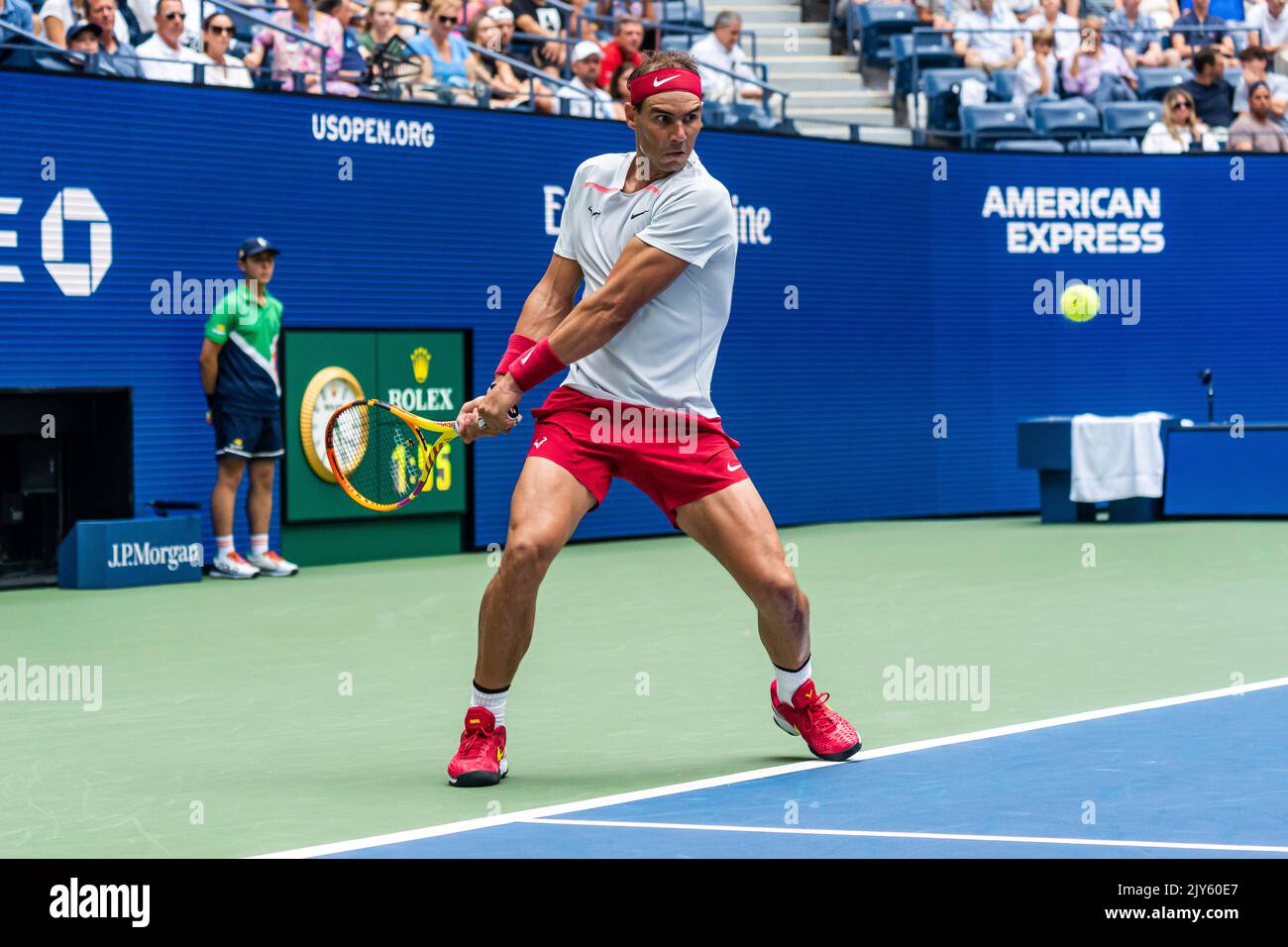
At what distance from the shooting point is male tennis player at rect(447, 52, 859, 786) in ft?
18.8

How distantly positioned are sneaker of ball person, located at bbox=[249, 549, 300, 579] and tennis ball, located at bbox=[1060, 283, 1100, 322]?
347 inches

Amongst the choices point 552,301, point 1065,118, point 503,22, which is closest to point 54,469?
point 503,22

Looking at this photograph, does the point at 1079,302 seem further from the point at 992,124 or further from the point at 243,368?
the point at 243,368

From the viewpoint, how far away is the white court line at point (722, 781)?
4984mm

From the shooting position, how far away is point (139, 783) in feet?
19.5

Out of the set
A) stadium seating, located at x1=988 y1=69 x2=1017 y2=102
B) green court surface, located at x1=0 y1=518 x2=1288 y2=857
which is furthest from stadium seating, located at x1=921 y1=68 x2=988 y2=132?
green court surface, located at x1=0 y1=518 x2=1288 y2=857

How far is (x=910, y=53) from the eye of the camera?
1958 centimetres

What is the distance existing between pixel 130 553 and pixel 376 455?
5625mm

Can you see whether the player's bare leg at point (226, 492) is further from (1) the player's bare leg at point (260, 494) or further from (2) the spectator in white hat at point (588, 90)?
(2) the spectator in white hat at point (588, 90)

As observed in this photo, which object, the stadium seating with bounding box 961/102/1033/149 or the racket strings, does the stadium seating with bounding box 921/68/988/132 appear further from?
the racket strings

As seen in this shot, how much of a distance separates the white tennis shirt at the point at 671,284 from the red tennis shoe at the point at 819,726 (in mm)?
1003

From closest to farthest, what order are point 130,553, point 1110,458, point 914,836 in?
point 914,836, point 130,553, point 1110,458
